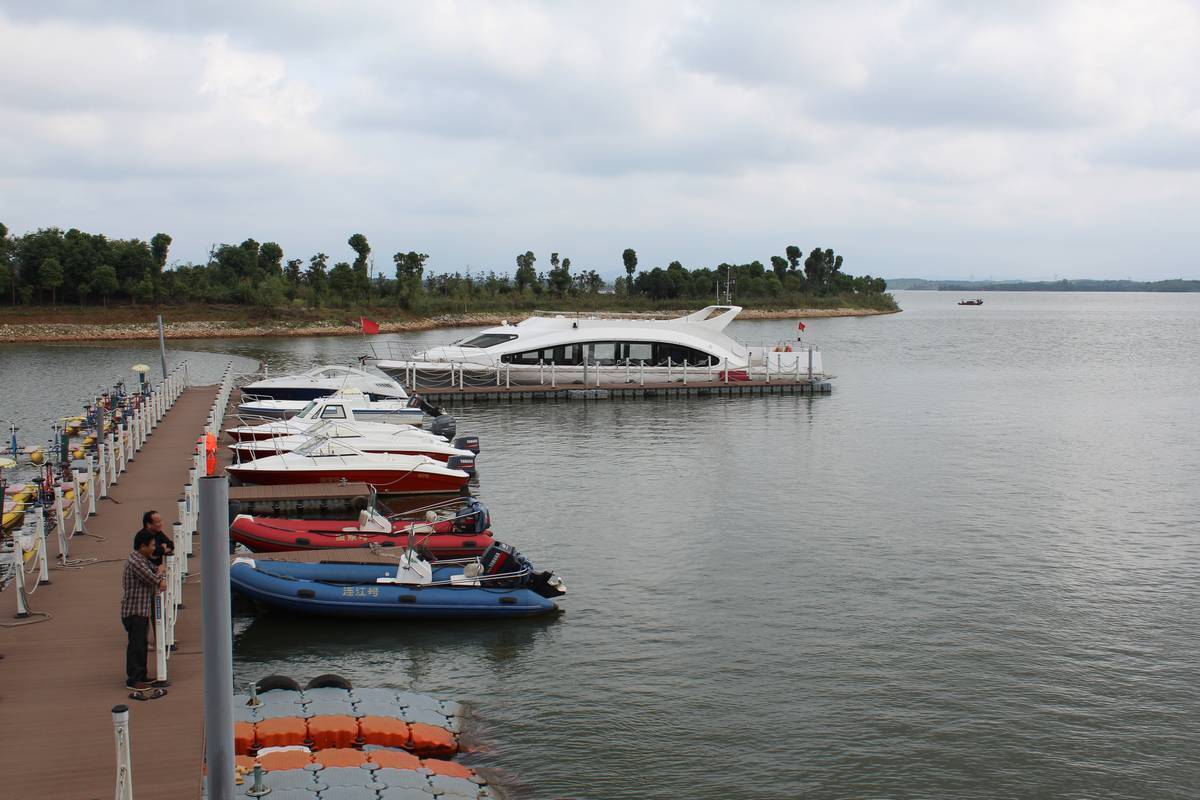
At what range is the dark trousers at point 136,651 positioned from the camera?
33.1ft

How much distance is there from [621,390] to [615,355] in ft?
7.70

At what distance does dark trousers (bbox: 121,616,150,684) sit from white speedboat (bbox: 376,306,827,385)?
105 feet

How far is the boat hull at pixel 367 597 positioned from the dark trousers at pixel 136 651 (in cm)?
507

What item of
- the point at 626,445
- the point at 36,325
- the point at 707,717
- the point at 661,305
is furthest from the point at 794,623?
the point at 661,305

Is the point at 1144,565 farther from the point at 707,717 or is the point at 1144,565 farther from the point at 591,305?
the point at 591,305

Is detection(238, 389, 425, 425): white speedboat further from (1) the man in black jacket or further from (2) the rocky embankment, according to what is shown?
(2) the rocky embankment

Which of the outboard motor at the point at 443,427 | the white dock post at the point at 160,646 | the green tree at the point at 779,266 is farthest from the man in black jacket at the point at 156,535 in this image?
the green tree at the point at 779,266

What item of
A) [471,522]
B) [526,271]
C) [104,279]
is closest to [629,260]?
[526,271]

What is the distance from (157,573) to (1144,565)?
57.1ft

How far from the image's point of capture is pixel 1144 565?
19.6m

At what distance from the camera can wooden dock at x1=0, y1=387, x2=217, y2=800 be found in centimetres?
852

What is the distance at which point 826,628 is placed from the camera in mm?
16047

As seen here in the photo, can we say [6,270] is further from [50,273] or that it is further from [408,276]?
[408,276]

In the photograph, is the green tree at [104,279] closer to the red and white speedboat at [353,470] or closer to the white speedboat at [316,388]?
the white speedboat at [316,388]
